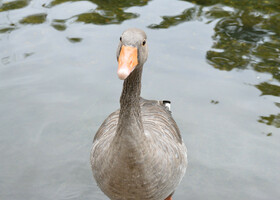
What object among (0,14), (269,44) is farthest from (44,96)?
(269,44)

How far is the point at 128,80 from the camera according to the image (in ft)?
11.0

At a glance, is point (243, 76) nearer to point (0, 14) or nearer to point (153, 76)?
point (153, 76)

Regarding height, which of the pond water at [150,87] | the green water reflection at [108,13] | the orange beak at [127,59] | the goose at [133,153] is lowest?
the pond water at [150,87]

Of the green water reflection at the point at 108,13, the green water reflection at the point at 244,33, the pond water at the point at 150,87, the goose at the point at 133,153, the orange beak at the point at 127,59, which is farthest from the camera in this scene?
the green water reflection at the point at 108,13

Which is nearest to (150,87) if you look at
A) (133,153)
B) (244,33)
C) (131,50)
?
(244,33)

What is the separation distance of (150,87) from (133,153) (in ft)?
10.7

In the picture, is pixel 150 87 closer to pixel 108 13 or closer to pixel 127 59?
pixel 108 13

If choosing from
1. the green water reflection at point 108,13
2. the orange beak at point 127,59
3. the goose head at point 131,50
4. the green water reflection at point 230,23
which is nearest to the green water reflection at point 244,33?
the green water reflection at point 230,23

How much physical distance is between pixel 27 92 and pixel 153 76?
2173mm

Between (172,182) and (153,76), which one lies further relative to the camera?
(153,76)

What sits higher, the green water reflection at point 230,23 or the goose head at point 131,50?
the goose head at point 131,50

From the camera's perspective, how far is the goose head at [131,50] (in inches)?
115

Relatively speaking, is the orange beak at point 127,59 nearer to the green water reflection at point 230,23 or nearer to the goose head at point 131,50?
the goose head at point 131,50

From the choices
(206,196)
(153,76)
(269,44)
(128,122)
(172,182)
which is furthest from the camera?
(269,44)
